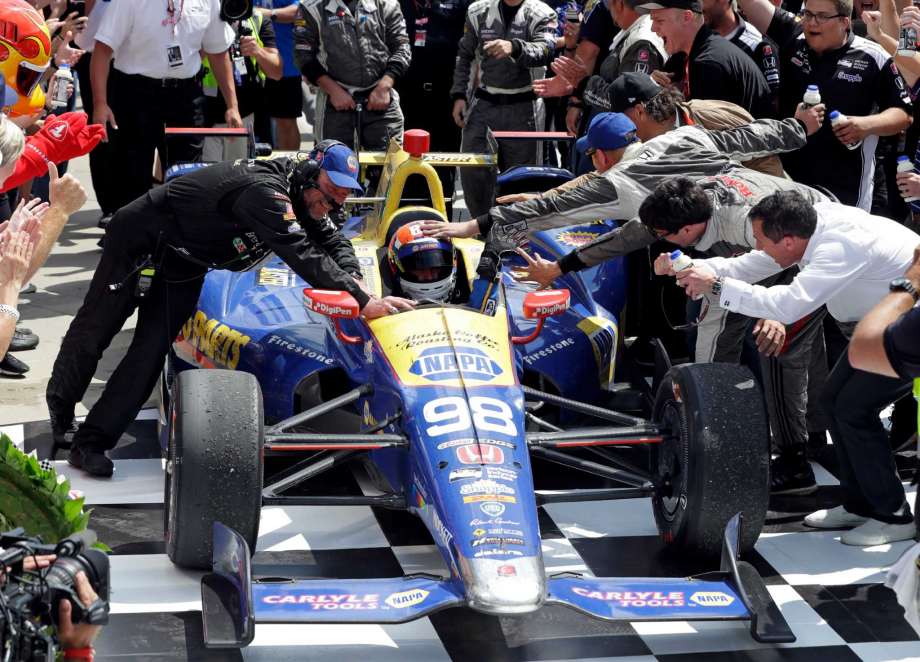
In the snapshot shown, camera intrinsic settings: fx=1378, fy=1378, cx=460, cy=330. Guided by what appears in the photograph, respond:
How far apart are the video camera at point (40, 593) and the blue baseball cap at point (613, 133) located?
3778 millimetres

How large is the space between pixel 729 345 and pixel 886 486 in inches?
37.5

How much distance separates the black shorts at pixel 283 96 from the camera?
1072cm

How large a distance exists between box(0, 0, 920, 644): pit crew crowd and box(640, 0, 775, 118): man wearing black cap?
0.01m

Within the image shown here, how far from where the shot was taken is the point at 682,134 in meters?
6.26

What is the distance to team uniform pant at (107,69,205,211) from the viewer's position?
862 centimetres

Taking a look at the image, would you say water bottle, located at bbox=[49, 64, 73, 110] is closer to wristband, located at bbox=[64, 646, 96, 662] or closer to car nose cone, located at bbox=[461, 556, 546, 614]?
car nose cone, located at bbox=[461, 556, 546, 614]

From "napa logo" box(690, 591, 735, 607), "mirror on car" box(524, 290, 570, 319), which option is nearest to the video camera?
"napa logo" box(690, 591, 735, 607)

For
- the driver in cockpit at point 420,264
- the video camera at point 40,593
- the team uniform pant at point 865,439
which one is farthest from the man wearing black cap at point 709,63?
the video camera at point 40,593

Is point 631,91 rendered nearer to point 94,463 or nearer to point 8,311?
point 94,463

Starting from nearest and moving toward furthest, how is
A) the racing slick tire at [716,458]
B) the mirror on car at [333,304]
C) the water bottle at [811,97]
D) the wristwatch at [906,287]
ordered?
the wristwatch at [906,287] → the racing slick tire at [716,458] → the mirror on car at [333,304] → the water bottle at [811,97]

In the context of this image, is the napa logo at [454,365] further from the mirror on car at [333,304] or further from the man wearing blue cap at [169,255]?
the man wearing blue cap at [169,255]

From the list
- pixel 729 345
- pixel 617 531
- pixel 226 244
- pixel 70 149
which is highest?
pixel 70 149

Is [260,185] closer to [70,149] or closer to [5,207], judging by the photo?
[70,149]

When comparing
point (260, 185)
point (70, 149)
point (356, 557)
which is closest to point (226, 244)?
point (260, 185)
